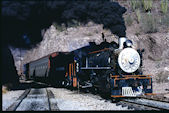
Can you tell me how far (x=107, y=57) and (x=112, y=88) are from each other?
169 cm

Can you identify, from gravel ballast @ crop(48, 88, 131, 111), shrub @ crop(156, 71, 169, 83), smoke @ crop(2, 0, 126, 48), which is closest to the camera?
gravel ballast @ crop(48, 88, 131, 111)

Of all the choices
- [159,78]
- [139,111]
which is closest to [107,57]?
[139,111]

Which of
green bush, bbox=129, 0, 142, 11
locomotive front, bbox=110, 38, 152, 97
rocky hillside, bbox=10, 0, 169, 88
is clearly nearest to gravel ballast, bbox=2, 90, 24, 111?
locomotive front, bbox=110, 38, 152, 97

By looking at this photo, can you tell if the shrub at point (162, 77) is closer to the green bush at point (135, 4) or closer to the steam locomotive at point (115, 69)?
the steam locomotive at point (115, 69)

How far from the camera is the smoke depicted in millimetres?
26297

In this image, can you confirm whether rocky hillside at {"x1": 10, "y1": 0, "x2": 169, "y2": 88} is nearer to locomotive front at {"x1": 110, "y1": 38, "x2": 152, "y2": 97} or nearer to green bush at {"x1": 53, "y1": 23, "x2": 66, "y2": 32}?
green bush at {"x1": 53, "y1": 23, "x2": 66, "y2": 32}

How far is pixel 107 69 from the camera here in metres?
9.88

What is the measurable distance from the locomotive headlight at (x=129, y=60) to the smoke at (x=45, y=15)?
7618mm

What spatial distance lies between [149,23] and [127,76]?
77.4 ft

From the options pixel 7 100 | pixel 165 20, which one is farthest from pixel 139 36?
pixel 7 100

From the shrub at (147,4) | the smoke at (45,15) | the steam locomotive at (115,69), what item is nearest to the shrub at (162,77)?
the smoke at (45,15)

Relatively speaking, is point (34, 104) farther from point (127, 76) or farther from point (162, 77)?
point (162, 77)

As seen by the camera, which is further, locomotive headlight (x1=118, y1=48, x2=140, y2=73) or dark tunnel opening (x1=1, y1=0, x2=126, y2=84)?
dark tunnel opening (x1=1, y1=0, x2=126, y2=84)

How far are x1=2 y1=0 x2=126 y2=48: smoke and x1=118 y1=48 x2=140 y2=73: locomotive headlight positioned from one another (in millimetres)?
7618
